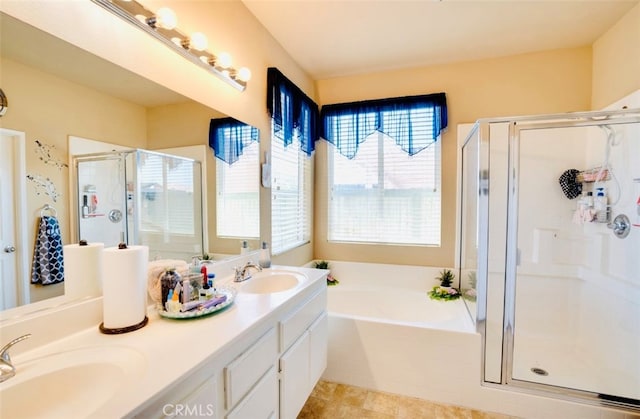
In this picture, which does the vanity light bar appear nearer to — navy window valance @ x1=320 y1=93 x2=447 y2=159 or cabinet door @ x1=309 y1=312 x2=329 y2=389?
navy window valance @ x1=320 y1=93 x2=447 y2=159

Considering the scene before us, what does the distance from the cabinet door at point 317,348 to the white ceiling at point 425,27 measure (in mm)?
2140

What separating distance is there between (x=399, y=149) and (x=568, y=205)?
1.52m

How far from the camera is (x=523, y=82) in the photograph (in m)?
2.61

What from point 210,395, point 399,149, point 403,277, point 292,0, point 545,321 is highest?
point 292,0

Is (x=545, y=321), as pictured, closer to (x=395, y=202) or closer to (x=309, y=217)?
(x=395, y=202)

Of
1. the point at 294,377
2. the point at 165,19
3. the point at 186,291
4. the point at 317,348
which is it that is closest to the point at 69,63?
the point at 165,19

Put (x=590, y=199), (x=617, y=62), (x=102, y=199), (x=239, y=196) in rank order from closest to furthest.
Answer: (x=102, y=199) < (x=239, y=196) < (x=617, y=62) < (x=590, y=199)

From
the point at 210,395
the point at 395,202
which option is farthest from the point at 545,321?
the point at 210,395

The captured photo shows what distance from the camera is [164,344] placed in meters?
0.92

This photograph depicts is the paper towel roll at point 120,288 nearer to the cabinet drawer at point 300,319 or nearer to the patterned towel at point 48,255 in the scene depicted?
the patterned towel at point 48,255

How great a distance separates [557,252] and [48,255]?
10.9ft

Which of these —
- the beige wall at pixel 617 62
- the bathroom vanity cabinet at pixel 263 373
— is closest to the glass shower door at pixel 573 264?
the beige wall at pixel 617 62

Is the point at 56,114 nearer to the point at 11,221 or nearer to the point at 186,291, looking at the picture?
the point at 11,221

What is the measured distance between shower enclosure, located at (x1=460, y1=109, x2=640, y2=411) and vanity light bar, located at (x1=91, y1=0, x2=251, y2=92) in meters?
1.72
